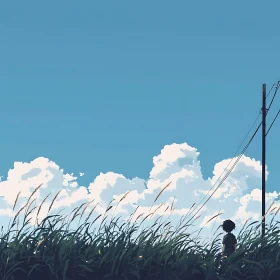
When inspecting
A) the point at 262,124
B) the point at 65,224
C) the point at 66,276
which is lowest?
the point at 66,276

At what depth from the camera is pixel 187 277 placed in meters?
10.4

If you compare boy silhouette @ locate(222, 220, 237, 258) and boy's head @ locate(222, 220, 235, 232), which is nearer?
boy silhouette @ locate(222, 220, 237, 258)

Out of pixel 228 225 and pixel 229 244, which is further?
pixel 228 225

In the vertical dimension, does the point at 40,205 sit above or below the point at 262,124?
below

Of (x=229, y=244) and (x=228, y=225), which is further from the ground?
(x=228, y=225)

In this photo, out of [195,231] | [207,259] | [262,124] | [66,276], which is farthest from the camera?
[262,124]

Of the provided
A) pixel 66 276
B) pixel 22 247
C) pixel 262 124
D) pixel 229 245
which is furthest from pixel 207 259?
pixel 262 124

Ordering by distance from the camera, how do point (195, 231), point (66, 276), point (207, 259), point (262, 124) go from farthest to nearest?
point (262, 124)
point (195, 231)
point (207, 259)
point (66, 276)

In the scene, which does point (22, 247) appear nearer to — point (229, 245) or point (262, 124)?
point (229, 245)

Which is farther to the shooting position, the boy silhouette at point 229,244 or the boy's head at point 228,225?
the boy's head at point 228,225

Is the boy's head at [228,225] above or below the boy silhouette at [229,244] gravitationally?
above

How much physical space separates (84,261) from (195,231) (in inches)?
90.7

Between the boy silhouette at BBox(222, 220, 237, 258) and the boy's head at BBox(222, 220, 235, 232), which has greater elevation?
the boy's head at BBox(222, 220, 235, 232)

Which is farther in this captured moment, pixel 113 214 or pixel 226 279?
pixel 113 214
